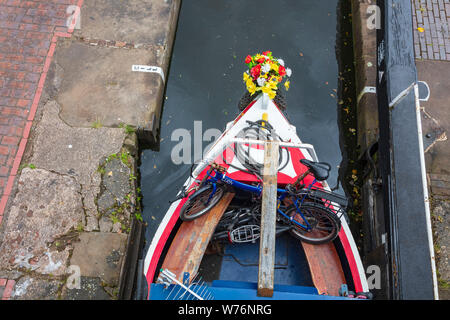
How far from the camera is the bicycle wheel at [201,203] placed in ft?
17.4

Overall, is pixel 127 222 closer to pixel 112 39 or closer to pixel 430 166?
pixel 112 39

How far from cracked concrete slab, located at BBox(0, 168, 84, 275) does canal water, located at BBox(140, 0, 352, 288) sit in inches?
52.2

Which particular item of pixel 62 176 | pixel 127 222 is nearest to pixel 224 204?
pixel 127 222

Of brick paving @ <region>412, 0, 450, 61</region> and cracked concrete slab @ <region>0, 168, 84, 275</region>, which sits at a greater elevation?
brick paving @ <region>412, 0, 450, 61</region>

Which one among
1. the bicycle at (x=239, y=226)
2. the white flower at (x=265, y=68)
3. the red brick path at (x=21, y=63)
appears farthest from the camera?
the red brick path at (x=21, y=63)

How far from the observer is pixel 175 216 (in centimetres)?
530

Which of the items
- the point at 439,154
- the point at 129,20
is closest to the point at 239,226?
the point at 439,154

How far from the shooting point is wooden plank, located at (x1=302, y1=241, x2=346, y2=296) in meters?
5.07

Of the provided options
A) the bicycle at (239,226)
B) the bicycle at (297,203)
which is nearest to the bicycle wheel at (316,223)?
the bicycle at (297,203)

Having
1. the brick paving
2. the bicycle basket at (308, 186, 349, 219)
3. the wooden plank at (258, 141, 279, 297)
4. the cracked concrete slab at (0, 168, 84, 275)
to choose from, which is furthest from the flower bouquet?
the brick paving

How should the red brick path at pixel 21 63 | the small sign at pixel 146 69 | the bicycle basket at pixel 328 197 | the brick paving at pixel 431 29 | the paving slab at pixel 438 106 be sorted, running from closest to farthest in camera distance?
the bicycle basket at pixel 328 197, the red brick path at pixel 21 63, the paving slab at pixel 438 106, the small sign at pixel 146 69, the brick paving at pixel 431 29

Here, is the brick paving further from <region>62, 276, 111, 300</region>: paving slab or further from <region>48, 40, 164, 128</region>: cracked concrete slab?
<region>62, 276, 111, 300</region>: paving slab

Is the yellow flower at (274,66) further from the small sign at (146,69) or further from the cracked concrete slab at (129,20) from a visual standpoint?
the cracked concrete slab at (129,20)

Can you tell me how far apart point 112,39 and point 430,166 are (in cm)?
648
